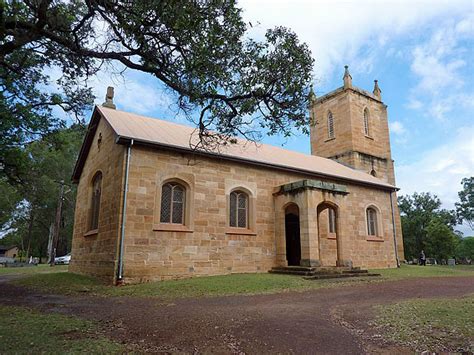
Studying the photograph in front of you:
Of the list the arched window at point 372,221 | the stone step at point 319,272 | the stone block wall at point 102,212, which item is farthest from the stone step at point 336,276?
the stone block wall at point 102,212

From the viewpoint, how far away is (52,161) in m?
31.3

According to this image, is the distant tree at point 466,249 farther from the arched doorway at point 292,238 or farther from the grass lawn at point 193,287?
the grass lawn at point 193,287

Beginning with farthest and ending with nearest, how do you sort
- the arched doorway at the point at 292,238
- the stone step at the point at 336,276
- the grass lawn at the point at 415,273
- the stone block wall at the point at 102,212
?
the arched doorway at the point at 292,238
the grass lawn at the point at 415,273
the stone step at the point at 336,276
the stone block wall at the point at 102,212

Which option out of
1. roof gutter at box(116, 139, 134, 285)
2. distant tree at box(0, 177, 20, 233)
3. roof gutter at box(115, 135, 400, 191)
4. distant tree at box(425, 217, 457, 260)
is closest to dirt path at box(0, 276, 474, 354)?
roof gutter at box(116, 139, 134, 285)

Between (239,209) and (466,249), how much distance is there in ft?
154

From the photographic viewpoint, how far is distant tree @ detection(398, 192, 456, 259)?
145 feet

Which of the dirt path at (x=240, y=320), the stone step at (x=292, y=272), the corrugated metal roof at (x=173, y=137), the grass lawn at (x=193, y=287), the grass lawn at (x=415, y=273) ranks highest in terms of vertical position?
the corrugated metal roof at (x=173, y=137)

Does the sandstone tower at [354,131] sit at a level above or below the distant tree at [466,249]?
above

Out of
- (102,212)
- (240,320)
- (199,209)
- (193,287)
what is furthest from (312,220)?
(240,320)

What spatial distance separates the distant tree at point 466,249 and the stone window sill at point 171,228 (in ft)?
159

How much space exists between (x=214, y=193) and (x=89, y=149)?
713 centimetres

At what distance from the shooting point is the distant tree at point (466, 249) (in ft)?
155

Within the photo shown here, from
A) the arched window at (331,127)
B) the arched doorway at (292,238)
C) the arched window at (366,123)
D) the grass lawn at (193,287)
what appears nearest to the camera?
the grass lawn at (193,287)

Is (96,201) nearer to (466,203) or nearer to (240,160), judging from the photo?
(240,160)
